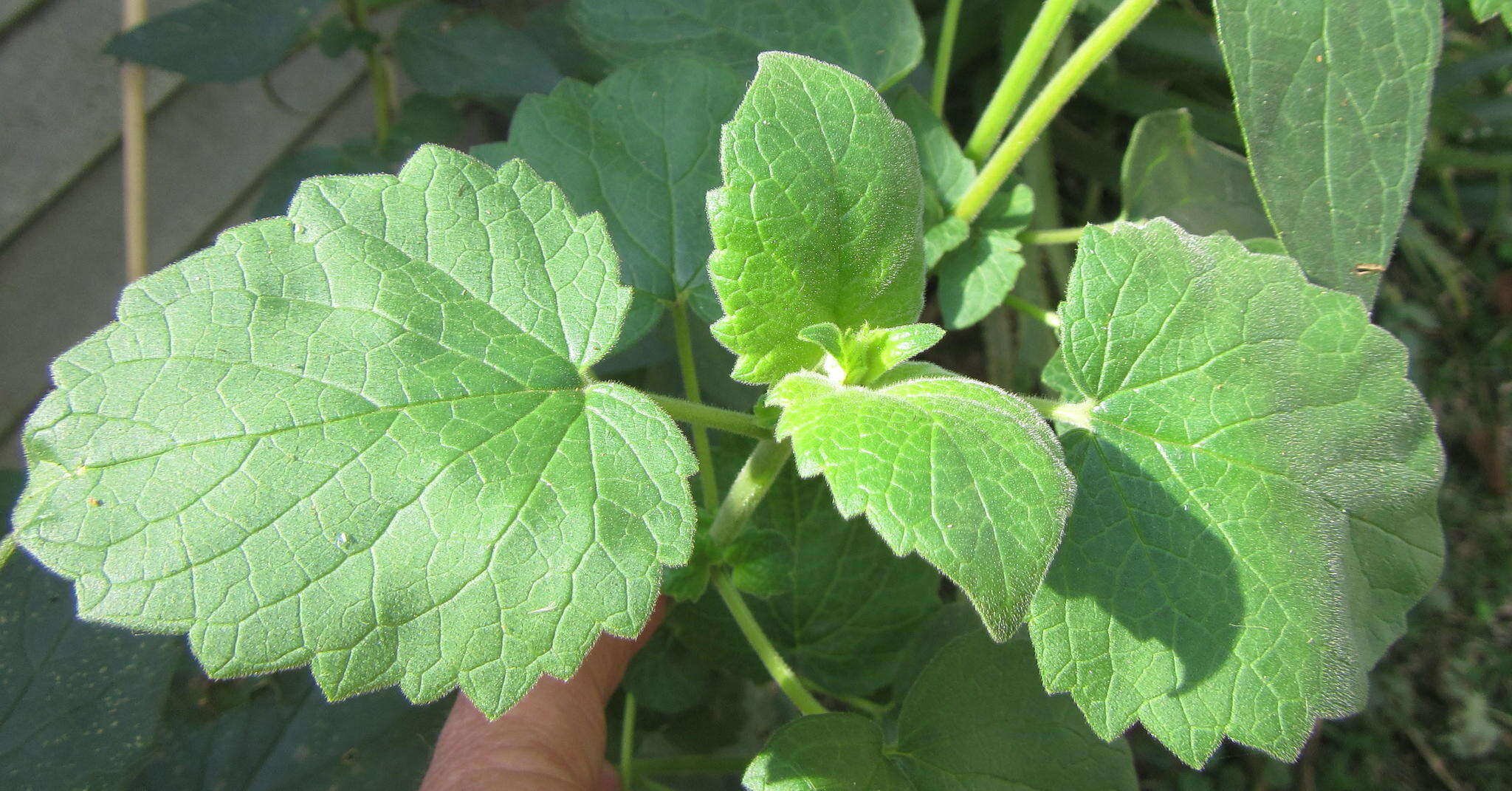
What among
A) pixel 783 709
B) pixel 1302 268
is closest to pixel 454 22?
pixel 783 709

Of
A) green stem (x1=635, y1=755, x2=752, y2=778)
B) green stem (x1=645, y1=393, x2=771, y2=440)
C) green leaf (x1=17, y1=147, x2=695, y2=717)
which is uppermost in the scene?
green leaf (x1=17, y1=147, x2=695, y2=717)

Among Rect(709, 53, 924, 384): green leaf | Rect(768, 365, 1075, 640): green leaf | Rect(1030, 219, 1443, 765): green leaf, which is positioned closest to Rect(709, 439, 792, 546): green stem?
Rect(709, 53, 924, 384): green leaf

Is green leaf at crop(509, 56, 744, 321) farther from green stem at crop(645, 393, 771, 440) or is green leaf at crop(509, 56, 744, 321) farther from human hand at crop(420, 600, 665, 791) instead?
human hand at crop(420, 600, 665, 791)

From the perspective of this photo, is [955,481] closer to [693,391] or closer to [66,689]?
[693,391]

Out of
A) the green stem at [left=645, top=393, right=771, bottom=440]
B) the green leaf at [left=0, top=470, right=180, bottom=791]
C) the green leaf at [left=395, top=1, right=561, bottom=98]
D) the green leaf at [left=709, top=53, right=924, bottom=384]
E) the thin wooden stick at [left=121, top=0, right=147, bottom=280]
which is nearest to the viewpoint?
the green leaf at [left=709, top=53, right=924, bottom=384]

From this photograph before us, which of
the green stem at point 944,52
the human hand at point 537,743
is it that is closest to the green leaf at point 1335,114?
the green stem at point 944,52
